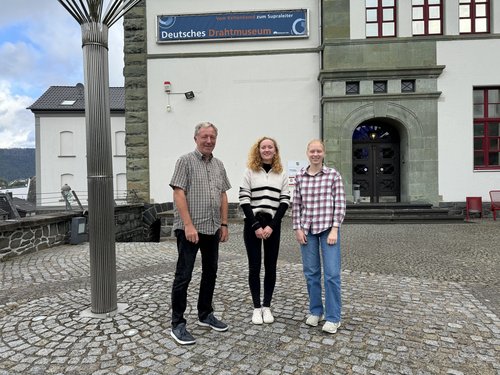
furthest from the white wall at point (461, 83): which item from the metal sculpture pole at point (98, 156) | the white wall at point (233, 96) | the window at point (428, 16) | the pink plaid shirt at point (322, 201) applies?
the metal sculpture pole at point (98, 156)

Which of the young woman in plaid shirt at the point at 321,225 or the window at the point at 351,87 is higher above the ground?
the window at the point at 351,87

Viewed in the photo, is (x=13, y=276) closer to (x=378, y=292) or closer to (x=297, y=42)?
(x=378, y=292)

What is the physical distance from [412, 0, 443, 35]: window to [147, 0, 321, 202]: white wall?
342 centimetres

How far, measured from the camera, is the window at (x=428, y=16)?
12.6 metres

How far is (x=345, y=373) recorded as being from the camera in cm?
259

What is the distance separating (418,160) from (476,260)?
6.87 m

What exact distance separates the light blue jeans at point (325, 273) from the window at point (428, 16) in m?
12.2

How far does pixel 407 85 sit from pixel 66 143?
3016cm

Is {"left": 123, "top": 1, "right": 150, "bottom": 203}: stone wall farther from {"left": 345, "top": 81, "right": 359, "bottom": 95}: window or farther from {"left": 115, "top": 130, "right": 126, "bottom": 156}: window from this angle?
{"left": 115, "top": 130, "right": 126, "bottom": 156}: window

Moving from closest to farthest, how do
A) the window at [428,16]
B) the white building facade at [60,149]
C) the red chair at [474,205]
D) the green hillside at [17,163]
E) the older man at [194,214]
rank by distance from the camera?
the older man at [194,214] → the red chair at [474,205] → the window at [428,16] → the white building facade at [60,149] → the green hillside at [17,163]

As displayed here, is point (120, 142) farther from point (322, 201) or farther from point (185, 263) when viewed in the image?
point (322, 201)

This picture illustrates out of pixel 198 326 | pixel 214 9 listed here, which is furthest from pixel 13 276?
pixel 214 9

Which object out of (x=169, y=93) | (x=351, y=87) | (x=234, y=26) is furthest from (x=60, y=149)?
(x=351, y=87)

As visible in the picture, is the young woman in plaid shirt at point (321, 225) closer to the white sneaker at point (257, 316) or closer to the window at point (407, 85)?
the white sneaker at point (257, 316)
